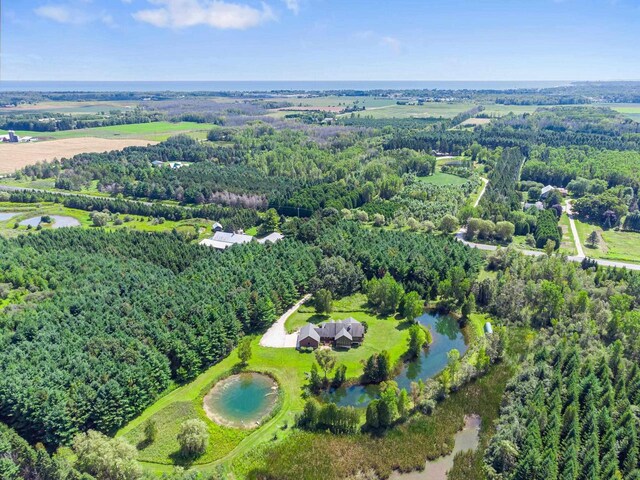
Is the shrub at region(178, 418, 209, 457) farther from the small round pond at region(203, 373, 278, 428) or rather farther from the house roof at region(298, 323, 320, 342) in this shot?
the house roof at region(298, 323, 320, 342)

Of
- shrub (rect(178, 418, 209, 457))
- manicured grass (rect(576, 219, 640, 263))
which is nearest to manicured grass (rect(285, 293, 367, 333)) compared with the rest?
shrub (rect(178, 418, 209, 457))

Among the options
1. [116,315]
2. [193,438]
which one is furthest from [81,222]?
[193,438]

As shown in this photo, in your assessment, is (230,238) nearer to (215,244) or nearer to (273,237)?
(215,244)

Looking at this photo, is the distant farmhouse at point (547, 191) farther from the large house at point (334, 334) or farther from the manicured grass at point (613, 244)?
the large house at point (334, 334)

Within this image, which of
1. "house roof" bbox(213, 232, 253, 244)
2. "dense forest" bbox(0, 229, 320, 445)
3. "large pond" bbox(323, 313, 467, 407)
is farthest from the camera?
"house roof" bbox(213, 232, 253, 244)

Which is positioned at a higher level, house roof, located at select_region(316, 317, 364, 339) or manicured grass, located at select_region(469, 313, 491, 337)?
house roof, located at select_region(316, 317, 364, 339)

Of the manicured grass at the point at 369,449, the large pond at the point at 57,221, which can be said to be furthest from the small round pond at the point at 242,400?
the large pond at the point at 57,221
